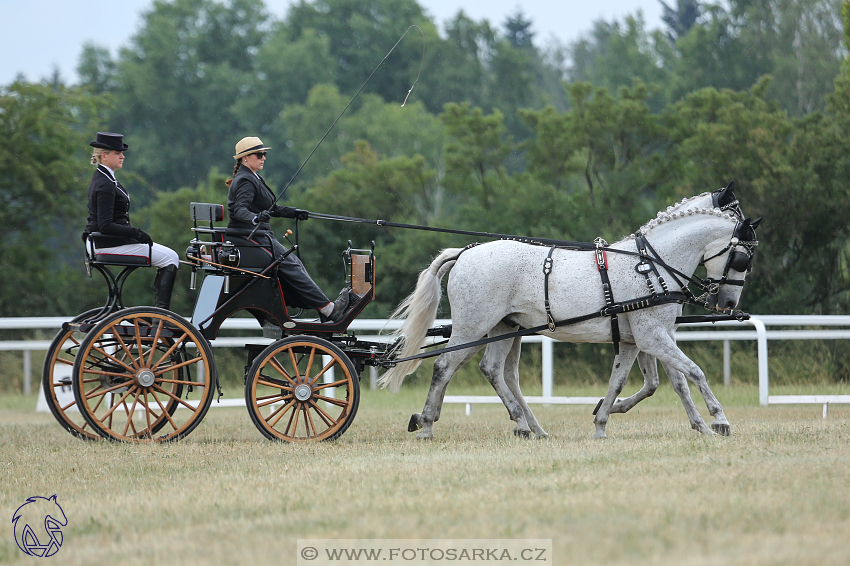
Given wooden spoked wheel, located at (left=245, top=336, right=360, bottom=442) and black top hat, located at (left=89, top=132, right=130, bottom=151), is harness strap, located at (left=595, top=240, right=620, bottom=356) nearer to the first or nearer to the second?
wooden spoked wheel, located at (left=245, top=336, right=360, bottom=442)

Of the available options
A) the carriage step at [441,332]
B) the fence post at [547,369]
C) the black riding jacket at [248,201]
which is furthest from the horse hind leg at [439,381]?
the fence post at [547,369]

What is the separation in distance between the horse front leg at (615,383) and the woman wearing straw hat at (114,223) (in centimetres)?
356

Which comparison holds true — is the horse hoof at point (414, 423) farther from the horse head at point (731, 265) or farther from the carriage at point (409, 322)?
the horse head at point (731, 265)

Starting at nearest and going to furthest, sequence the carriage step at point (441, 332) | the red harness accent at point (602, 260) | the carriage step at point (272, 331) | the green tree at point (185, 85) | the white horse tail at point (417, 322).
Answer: the red harness accent at point (602, 260) < the carriage step at point (272, 331) < the white horse tail at point (417, 322) < the carriage step at point (441, 332) < the green tree at point (185, 85)

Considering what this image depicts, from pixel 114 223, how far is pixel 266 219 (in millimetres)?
1156

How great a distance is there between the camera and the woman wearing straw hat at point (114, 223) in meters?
7.28

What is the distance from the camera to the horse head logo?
4.16 m

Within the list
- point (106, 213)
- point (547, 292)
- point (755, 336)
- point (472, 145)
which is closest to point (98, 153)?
point (106, 213)

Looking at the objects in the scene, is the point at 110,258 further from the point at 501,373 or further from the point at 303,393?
the point at 501,373

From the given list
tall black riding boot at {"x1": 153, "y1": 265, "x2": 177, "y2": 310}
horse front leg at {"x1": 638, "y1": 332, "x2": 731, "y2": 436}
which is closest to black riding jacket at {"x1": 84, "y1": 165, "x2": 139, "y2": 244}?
tall black riding boot at {"x1": 153, "y1": 265, "x2": 177, "y2": 310}

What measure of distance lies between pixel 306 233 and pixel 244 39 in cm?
2884

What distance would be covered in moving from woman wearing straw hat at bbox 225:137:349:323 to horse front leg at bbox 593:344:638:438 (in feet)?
7.30

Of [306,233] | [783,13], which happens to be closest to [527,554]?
[306,233]

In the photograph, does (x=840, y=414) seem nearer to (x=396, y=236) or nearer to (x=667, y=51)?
(x=396, y=236)
